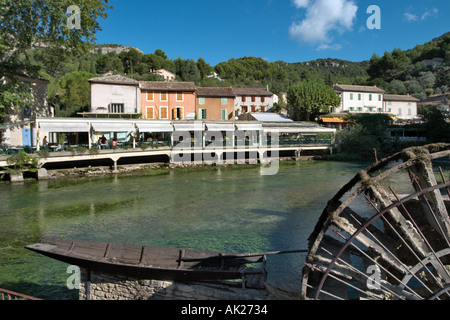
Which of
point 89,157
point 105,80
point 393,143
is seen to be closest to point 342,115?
point 393,143

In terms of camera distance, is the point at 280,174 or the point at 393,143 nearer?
the point at 280,174

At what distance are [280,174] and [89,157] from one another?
15478 mm

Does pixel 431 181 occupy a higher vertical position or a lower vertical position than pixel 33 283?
higher

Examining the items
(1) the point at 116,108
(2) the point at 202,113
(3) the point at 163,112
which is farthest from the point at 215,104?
(1) the point at 116,108

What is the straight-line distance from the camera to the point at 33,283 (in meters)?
9.65

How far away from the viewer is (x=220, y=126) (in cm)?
3584

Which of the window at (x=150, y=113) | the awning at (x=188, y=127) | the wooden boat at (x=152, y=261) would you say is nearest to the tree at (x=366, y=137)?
the awning at (x=188, y=127)

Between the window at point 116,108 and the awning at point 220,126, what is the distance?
10486mm

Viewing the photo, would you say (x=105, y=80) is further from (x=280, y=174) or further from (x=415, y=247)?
(x=415, y=247)

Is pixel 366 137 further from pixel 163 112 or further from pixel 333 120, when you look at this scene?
pixel 163 112

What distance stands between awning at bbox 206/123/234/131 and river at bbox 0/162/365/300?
8.48m

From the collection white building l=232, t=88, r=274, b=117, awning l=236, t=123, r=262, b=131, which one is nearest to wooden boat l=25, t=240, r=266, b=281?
awning l=236, t=123, r=262, b=131

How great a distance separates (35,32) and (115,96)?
15.8m

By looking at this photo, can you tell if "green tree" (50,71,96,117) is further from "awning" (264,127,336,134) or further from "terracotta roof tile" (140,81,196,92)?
"awning" (264,127,336,134)
